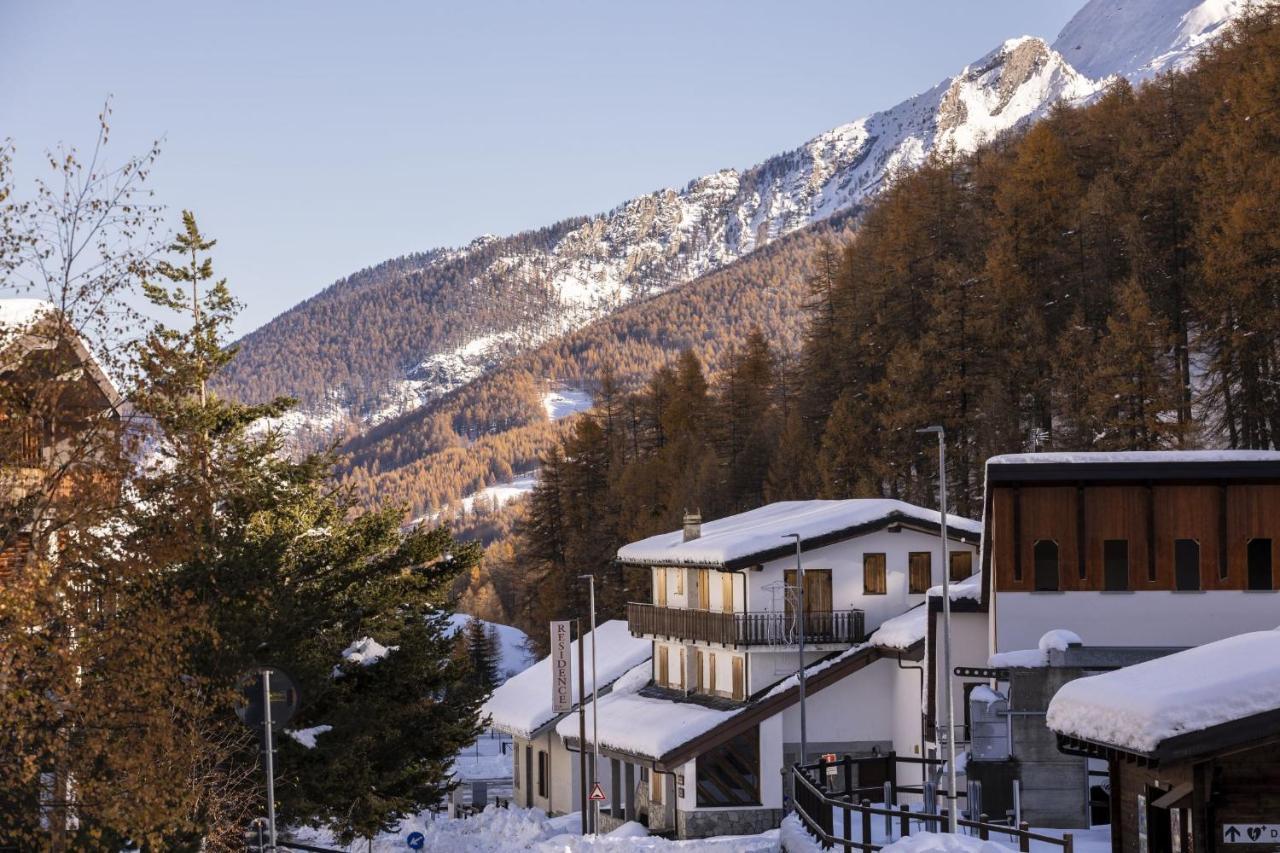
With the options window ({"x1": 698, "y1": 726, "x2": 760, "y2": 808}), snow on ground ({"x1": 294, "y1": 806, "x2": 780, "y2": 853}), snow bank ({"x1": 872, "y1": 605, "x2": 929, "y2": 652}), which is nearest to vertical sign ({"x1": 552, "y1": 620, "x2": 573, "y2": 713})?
snow on ground ({"x1": 294, "y1": 806, "x2": 780, "y2": 853})

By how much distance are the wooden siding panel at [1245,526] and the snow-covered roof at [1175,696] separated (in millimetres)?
17228

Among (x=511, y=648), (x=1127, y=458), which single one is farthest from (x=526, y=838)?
(x=511, y=648)

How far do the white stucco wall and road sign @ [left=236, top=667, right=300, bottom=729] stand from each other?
18556 mm

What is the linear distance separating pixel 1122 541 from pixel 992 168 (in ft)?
205

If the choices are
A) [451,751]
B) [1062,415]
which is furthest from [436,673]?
[1062,415]

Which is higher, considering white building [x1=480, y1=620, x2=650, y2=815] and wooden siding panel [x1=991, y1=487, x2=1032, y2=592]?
wooden siding panel [x1=991, y1=487, x2=1032, y2=592]

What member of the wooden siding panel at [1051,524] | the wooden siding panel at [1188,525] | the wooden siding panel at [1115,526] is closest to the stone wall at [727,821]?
the wooden siding panel at [1051,524]

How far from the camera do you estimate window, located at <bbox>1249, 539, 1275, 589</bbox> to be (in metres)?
36.7

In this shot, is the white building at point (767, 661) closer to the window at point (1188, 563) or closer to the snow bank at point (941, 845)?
the window at point (1188, 563)

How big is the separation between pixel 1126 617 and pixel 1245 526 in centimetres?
330

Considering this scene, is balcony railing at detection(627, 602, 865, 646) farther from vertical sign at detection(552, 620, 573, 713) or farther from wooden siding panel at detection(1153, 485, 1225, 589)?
wooden siding panel at detection(1153, 485, 1225, 589)

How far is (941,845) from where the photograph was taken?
2081cm

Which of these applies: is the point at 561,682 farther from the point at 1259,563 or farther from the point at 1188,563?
the point at 1259,563

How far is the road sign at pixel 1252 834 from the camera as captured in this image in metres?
17.9
